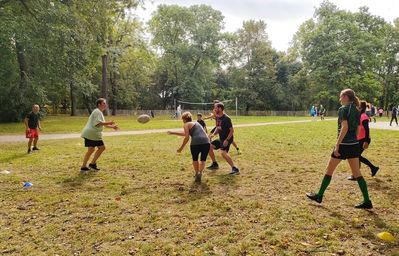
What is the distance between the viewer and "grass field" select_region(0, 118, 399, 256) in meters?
4.56

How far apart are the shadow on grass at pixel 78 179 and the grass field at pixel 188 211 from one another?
0.08 ft

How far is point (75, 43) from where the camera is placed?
26.5 metres

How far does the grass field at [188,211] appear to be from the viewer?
15.0ft

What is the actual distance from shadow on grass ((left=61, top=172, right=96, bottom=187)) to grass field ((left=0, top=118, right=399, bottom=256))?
0.08ft

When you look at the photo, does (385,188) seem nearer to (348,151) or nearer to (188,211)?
(348,151)

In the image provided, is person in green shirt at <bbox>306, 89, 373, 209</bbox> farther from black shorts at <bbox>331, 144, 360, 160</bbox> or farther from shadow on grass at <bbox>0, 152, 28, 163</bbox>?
shadow on grass at <bbox>0, 152, 28, 163</bbox>

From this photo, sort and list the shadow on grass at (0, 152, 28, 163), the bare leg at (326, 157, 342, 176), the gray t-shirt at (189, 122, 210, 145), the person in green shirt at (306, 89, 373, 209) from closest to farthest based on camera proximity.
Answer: the person in green shirt at (306, 89, 373, 209)
the bare leg at (326, 157, 342, 176)
the gray t-shirt at (189, 122, 210, 145)
the shadow on grass at (0, 152, 28, 163)

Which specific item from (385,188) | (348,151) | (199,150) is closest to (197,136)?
(199,150)

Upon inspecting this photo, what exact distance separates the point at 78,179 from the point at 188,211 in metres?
3.67

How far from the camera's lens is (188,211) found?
5.98 meters

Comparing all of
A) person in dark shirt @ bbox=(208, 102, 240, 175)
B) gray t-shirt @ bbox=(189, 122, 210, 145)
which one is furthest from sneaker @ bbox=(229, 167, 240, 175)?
gray t-shirt @ bbox=(189, 122, 210, 145)

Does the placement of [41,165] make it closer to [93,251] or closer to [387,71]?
[93,251]

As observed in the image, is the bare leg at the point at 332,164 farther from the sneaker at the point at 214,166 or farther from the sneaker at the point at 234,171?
the sneaker at the point at 214,166

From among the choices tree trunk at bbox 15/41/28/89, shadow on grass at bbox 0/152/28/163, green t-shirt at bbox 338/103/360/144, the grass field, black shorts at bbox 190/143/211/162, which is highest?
tree trunk at bbox 15/41/28/89
